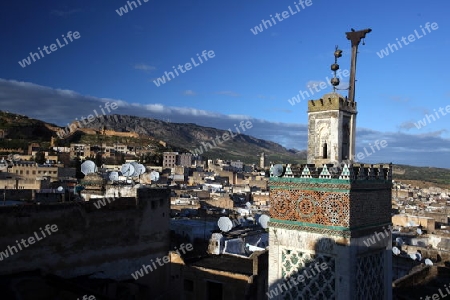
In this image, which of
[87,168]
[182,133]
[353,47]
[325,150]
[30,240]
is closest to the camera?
[325,150]

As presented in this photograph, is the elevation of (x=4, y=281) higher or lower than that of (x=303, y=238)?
lower

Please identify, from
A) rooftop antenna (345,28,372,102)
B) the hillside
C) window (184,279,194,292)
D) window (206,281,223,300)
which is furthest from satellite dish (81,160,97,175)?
the hillside

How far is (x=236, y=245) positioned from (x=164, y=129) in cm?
14128

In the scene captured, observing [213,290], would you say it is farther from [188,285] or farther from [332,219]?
[332,219]

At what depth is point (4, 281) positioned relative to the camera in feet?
31.7

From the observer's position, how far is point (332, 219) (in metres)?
5.79

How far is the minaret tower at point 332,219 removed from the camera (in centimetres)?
572

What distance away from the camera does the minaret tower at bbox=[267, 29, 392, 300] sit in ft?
18.8

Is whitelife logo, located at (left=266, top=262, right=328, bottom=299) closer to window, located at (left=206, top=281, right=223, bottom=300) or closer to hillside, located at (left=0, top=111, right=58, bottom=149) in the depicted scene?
window, located at (left=206, top=281, right=223, bottom=300)

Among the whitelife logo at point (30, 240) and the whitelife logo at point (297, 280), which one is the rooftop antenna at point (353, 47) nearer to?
the whitelife logo at point (297, 280)

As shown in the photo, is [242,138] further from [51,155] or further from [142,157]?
[51,155]

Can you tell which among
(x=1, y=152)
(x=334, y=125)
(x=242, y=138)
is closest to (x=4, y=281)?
(x=334, y=125)

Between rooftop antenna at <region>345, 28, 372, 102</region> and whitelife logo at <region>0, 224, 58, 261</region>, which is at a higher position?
rooftop antenna at <region>345, 28, 372, 102</region>

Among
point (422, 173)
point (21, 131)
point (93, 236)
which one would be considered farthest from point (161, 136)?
point (93, 236)
